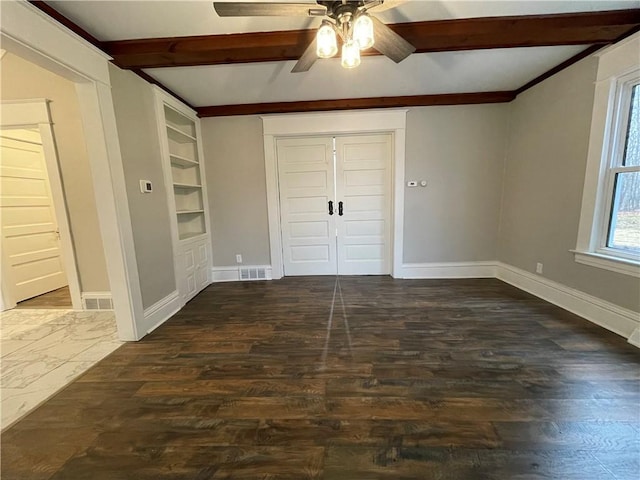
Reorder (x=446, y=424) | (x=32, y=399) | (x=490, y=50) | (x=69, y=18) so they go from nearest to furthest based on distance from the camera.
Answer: (x=446, y=424) < (x=32, y=399) < (x=69, y=18) < (x=490, y=50)

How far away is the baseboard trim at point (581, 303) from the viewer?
2213mm

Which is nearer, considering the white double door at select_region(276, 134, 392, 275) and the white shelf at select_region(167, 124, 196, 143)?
the white shelf at select_region(167, 124, 196, 143)

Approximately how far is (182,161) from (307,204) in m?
1.85

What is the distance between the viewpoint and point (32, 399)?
1724mm

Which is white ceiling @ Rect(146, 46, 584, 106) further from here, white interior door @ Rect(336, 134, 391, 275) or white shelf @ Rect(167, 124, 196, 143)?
white interior door @ Rect(336, 134, 391, 275)

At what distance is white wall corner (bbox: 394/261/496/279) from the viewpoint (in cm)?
393

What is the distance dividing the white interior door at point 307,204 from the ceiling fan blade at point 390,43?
207 centimetres

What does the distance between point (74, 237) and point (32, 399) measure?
6.50 feet

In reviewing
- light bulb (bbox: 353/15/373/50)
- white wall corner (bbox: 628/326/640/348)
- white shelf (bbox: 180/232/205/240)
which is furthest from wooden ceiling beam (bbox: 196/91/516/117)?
white wall corner (bbox: 628/326/640/348)

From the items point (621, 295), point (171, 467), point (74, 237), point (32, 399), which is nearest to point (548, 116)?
point (621, 295)

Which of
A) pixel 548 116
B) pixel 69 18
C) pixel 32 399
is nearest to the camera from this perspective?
pixel 32 399

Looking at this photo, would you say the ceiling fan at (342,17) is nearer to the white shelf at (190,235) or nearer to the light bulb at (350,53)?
the light bulb at (350,53)

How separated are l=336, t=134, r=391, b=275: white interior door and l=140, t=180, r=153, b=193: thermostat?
2472 mm

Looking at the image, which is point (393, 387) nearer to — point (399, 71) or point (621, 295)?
point (621, 295)
